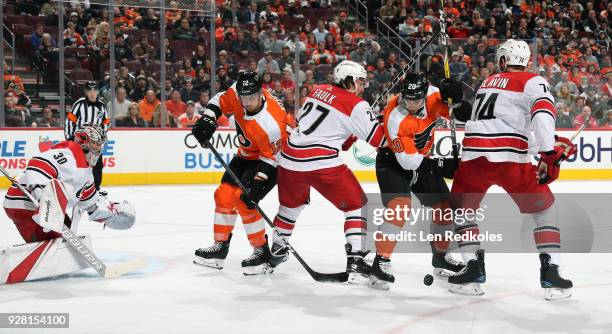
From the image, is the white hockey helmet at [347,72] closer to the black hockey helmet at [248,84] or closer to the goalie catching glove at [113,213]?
the black hockey helmet at [248,84]

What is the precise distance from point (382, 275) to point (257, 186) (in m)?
0.91

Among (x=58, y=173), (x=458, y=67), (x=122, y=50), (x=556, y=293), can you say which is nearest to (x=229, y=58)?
(x=122, y=50)

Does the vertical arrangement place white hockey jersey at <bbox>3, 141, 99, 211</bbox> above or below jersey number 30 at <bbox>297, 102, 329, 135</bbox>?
below

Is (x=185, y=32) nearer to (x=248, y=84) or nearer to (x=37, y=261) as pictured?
(x=248, y=84)

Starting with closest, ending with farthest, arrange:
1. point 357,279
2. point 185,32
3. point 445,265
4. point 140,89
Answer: point 357,279
point 445,265
point 140,89
point 185,32

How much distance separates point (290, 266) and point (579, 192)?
5371 millimetres

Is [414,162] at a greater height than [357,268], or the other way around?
[414,162]

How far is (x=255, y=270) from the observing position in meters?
4.68

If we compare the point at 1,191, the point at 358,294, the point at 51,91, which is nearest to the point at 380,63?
the point at 51,91

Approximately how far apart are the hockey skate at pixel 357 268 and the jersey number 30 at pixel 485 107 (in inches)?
39.2

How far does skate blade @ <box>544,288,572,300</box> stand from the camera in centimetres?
396

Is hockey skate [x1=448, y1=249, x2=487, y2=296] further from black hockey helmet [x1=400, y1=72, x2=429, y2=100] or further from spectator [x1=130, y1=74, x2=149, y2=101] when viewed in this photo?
spectator [x1=130, y1=74, x2=149, y2=101]

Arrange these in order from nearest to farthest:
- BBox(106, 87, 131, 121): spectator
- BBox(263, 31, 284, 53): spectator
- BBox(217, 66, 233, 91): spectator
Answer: BBox(106, 87, 131, 121): spectator → BBox(217, 66, 233, 91): spectator → BBox(263, 31, 284, 53): spectator

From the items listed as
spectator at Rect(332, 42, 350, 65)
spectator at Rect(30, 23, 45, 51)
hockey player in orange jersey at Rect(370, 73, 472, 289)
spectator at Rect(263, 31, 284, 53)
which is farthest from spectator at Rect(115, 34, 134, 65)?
hockey player in orange jersey at Rect(370, 73, 472, 289)
